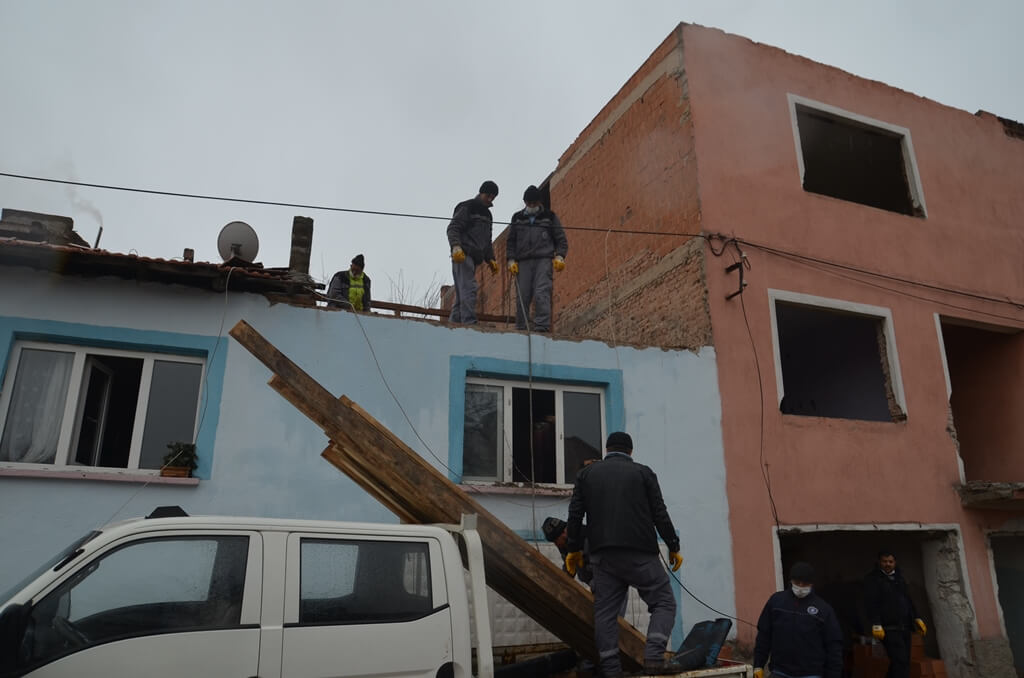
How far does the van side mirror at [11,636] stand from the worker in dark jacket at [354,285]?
7.18 metres

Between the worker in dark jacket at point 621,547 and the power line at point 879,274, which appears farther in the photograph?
the power line at point 879,274

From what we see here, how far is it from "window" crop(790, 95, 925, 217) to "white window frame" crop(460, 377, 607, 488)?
17.4 feet

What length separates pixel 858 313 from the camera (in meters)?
10.1

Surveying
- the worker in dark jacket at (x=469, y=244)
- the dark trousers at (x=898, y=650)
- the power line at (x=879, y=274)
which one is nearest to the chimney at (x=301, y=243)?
the worker in dark jacket at (x=469, y=244)

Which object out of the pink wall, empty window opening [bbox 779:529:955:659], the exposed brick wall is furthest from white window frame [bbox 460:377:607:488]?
empty window opening [bbox 779:529:955:659]

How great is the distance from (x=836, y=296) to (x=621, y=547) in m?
6.75

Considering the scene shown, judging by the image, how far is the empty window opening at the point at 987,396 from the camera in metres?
11.3

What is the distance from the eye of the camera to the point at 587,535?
16.7 feet

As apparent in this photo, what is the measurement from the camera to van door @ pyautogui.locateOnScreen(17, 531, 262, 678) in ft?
10.2

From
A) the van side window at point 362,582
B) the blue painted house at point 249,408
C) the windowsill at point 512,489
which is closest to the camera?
the van side window at point 362,582

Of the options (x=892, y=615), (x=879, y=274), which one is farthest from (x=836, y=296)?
(x=892, y=615)

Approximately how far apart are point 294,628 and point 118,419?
423 centimetres

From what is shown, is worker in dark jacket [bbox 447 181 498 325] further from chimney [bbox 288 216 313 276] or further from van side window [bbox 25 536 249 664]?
van side window [bbox 25 536 249 664]

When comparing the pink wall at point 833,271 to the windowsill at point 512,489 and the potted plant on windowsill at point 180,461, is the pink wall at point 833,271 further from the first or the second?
the potted plant on windowsill at point 180,461
